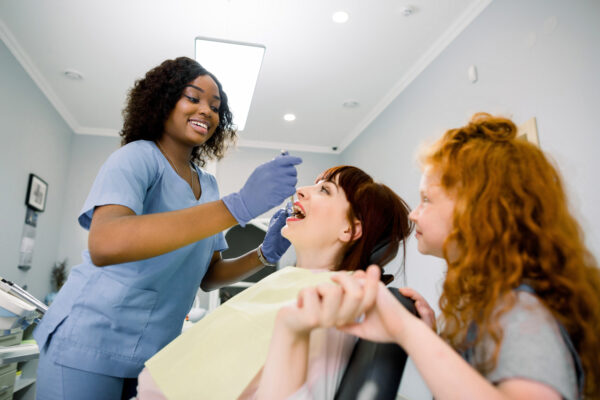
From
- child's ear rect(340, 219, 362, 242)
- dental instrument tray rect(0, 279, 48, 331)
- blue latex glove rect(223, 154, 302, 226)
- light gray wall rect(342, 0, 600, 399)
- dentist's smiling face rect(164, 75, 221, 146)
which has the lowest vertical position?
dental instrument tray rect(0, 279, 48, 331)

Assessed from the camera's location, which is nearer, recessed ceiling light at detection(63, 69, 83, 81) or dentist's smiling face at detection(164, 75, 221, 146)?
dentist's smiling face at detection(164, 75, 221, 146)

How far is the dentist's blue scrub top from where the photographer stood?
1161 mm

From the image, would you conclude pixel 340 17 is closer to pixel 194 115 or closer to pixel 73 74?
pixel 194 115

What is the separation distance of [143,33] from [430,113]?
246 cm

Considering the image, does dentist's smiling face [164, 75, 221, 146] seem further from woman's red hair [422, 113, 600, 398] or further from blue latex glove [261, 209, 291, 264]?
woman's red hair [422, 113, 600, 398]

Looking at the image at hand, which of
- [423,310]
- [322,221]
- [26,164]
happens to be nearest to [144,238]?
[322,221]

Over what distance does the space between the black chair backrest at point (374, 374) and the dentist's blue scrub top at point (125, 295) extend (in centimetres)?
76

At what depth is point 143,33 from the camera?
3.15 metres

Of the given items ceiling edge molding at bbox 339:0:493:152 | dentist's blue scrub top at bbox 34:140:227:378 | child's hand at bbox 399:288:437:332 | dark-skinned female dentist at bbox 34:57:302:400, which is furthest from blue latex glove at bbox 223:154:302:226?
ceiling edge molding at bbox 339:0:493:152

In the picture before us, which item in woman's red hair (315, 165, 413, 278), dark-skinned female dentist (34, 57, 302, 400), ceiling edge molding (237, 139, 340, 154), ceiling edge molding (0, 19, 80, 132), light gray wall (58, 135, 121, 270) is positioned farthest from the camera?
ceiling edge molding (237, 139, 340, 154)

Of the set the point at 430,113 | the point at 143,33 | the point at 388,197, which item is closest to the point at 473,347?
the point at 388,197

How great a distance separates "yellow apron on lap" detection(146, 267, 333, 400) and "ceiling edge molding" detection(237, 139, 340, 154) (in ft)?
14.3

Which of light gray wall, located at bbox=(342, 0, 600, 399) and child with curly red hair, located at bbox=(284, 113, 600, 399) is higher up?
light gray wall, located at bbox=(342, 0, 600, 399)

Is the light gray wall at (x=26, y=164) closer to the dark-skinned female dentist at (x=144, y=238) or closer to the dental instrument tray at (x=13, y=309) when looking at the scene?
the dental instrument tray at (x=13, y=309)
